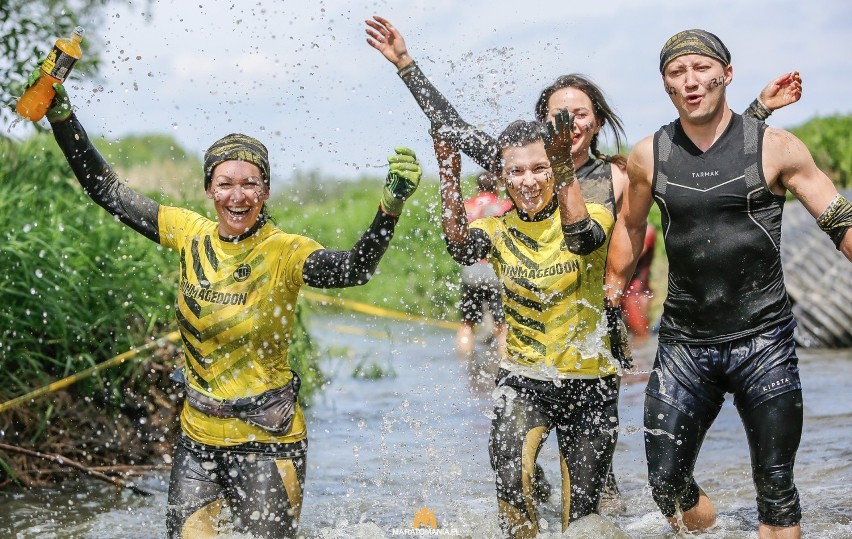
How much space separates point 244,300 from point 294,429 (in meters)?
0.53

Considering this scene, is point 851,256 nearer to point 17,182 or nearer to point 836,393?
point 836,393

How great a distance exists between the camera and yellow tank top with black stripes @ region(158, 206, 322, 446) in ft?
14.4

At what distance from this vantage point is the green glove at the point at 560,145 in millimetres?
4270

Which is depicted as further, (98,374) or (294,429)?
(98,374)

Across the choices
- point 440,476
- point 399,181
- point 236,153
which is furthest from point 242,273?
point 440,476

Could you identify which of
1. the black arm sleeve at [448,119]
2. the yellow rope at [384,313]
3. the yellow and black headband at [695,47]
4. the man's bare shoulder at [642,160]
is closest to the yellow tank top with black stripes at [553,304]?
the man's bare shoulder at [642,160]

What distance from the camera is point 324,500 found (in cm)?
653

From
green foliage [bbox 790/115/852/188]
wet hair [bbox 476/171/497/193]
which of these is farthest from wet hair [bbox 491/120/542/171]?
green foliage [bbox 790/115/852/188]

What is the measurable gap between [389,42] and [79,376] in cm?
275

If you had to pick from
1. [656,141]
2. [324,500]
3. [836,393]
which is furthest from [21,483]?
[836,393]

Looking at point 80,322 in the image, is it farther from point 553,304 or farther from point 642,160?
point 642,160

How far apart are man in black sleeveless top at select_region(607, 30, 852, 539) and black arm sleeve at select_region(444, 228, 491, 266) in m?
0.67

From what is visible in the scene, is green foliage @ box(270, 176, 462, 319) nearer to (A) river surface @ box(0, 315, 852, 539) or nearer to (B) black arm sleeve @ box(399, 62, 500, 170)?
(A) river surface @ box(0, 315, 852, 539)

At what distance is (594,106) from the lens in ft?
17.9
